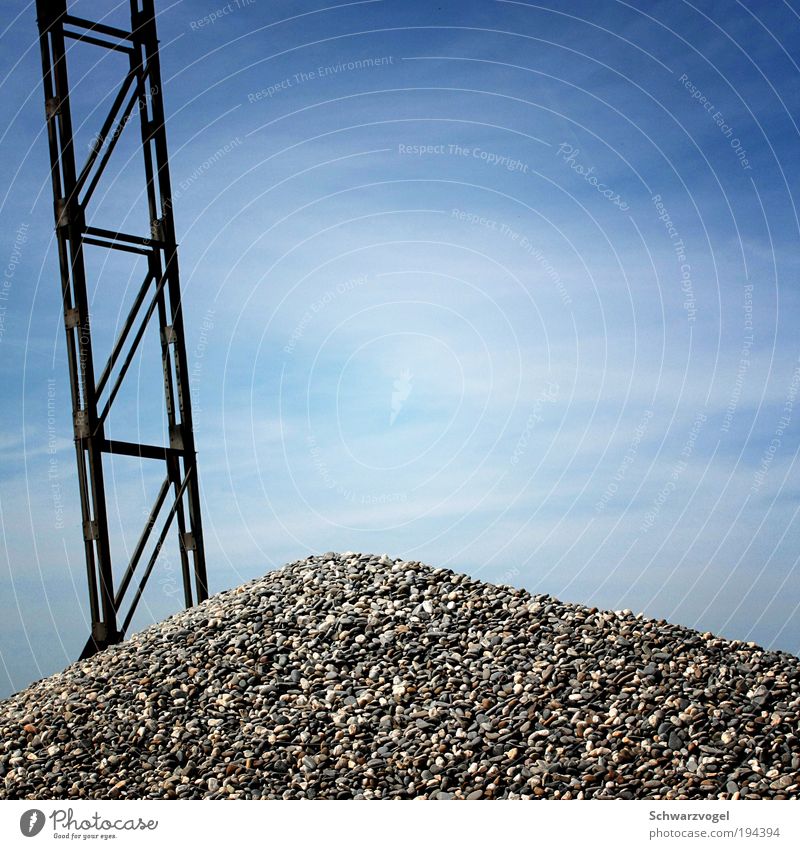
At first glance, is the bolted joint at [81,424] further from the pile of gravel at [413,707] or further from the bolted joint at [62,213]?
the pile of gravel at [413,707]

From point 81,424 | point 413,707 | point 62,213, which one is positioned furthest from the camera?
point 62,213

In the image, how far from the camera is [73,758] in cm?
809

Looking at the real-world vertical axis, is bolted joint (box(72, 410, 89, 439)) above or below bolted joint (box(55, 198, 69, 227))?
below

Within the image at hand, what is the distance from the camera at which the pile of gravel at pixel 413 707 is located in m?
7.14

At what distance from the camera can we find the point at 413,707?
782 centimetres

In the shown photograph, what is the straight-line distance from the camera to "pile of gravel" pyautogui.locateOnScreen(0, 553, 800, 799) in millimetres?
7145

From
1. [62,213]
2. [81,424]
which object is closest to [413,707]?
[81,424]

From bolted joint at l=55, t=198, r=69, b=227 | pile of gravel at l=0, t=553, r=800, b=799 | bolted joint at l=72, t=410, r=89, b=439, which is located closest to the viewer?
pile of gravel at l=0, t=553, r=800, b=799

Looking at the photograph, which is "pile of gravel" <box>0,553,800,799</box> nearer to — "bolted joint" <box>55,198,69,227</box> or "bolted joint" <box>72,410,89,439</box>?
"bolted joint" <box>72,410,89,439</box>

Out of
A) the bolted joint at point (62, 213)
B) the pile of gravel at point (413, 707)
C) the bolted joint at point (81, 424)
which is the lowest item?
the pile of gravel at point (413, 707)

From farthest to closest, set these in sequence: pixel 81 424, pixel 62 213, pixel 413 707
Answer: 1. pixel 62 213
2. pixel 81 424
3. pixel 413 707

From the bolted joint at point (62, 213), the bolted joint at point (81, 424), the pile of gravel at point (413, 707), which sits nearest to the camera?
the pile of gravel at point (413, 707)

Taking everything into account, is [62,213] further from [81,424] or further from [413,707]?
[413,707]

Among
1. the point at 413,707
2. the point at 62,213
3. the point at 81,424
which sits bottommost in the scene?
the point at 413,707
